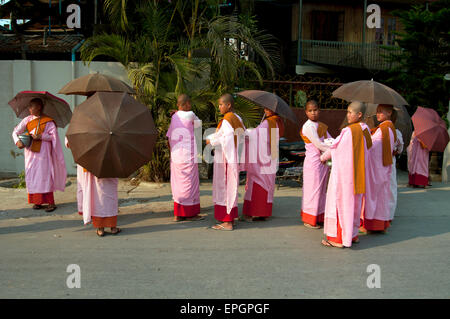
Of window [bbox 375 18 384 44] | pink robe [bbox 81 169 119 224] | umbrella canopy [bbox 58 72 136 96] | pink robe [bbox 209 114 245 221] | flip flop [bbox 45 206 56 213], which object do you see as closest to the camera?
pink robe [bbox 81 169 119 224]

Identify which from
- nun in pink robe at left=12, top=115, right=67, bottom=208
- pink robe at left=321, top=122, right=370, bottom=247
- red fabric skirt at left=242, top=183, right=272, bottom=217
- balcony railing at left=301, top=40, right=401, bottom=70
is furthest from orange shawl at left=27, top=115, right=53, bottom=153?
balcony railing at left=301, top=40, right=401, bottom=70

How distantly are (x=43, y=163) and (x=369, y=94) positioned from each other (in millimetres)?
5231

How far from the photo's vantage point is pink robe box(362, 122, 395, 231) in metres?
6.04

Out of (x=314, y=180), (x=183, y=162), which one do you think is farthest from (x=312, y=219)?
(x=183, y=162)

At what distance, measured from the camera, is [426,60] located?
12.1m

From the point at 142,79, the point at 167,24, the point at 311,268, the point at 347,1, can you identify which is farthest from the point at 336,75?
the point at 311,268

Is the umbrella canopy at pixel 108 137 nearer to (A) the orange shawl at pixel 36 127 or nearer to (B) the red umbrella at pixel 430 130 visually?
(A) the orange shawl at pixel 36 127

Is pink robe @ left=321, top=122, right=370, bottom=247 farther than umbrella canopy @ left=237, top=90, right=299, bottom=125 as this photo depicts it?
No

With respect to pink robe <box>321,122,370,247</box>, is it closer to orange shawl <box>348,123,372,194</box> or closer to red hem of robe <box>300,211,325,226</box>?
orange shawl <box>348,123,372,194</box>

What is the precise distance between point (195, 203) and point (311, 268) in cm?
243

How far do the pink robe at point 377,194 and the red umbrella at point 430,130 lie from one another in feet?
13.5

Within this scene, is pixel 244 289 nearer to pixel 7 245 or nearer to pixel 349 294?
pixel 349 294

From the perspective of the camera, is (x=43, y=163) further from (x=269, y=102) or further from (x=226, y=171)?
(x=269, y=102)

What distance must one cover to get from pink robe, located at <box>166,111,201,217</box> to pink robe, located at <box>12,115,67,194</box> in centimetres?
218
